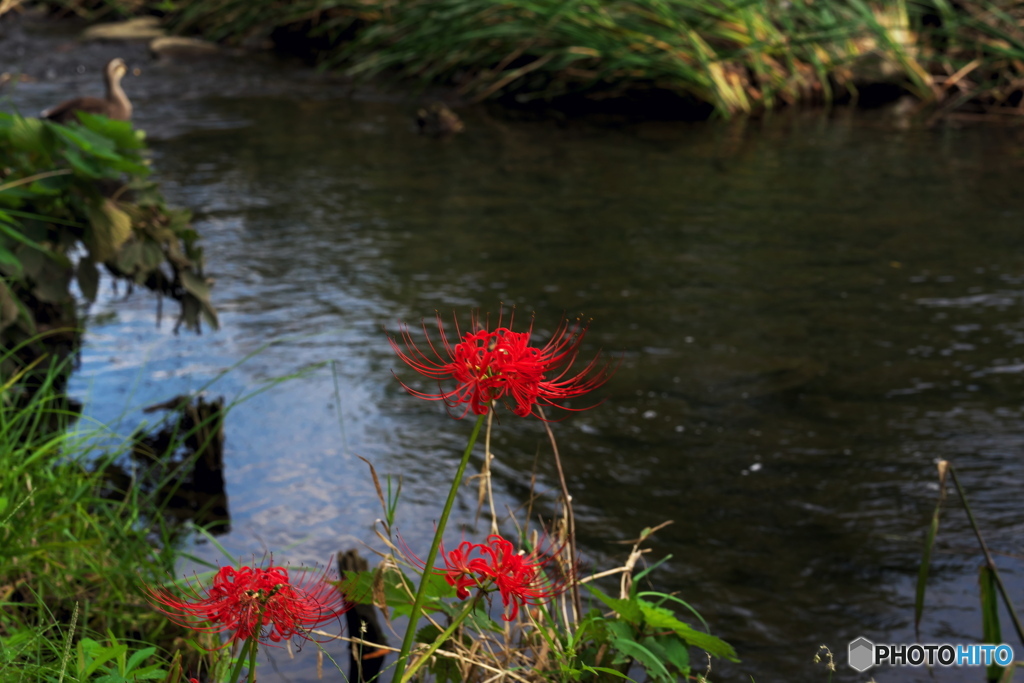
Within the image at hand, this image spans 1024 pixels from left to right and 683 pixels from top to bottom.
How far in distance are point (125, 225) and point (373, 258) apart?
233cm

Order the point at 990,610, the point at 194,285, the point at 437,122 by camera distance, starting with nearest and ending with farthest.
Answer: the point at 990,610 → the point at 194,285 → the point at 437,122

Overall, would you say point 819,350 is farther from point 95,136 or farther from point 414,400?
point 95,136

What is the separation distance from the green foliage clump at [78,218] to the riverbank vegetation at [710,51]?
6000mm

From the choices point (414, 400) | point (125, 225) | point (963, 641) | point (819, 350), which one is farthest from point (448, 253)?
point (963, 641)

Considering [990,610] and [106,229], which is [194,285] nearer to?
[106,229]

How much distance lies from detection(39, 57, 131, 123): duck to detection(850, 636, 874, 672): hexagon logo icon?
4225mm

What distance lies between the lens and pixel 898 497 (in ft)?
10.4

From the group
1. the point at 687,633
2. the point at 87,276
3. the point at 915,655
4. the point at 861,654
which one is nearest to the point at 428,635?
the point at 687,633

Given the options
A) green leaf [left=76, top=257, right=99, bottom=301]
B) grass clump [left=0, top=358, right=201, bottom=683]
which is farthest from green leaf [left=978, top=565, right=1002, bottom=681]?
green leaf [left=76, top=257, right=99, bottom=301]

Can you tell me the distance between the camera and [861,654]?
2471 millimetres

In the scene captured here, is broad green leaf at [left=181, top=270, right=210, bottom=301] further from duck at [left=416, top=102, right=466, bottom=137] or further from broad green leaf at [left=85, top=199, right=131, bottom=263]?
duck at [left=416, top=102, right=466, bottom=137]

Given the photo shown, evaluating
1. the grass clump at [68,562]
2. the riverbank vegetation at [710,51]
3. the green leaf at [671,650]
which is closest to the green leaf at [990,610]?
the green leaf at [671,650]

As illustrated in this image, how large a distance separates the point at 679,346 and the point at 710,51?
17.3 ft

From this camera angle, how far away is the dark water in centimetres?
292
